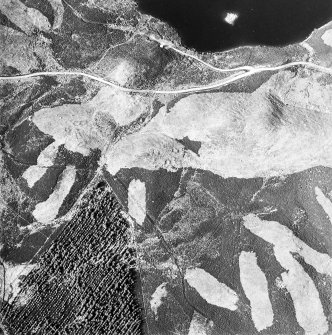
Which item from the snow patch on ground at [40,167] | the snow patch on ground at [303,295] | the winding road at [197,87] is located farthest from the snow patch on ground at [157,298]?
the winding road at [197,87]

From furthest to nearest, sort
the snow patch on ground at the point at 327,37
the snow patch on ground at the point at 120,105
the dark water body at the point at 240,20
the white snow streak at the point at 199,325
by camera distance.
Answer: the dark water body at the point at 240,20
the snow patch on ground at the point at 327,37
the snow patch on ground at the point at 120,105
the white snow streak at the point at 199,325

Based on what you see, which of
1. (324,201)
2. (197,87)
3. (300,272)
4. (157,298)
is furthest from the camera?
(197,87)

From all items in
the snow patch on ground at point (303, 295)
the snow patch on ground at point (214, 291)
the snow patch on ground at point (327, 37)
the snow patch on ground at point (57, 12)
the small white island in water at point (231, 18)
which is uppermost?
the snow patch on ground at point (57, 12)

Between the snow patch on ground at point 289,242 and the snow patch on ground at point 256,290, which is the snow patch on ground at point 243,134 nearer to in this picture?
the snow patch on ground at point 289,242

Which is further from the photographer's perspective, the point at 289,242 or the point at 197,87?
the point at 197,87

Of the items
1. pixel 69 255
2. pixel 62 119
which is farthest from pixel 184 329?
pixel 62 119

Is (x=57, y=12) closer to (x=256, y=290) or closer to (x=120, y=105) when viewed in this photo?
(x=120, y=105)

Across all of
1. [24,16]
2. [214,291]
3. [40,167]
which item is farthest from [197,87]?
[214,291]
